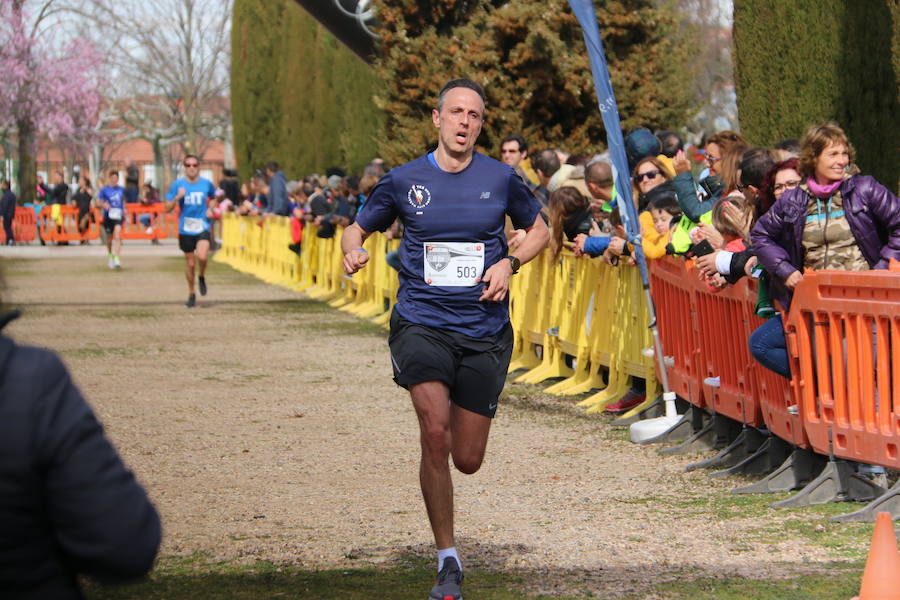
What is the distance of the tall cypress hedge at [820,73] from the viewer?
1359 centimetres

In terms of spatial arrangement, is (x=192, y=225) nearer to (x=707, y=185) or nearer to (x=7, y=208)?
(x=707, y=185)

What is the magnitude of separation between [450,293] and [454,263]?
113 millimetres

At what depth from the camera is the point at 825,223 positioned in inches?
294

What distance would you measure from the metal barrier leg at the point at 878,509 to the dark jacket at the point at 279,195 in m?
22.2

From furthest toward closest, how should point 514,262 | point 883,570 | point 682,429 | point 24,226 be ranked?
1. point 24,226
2. point 682,429
3. point 514,262
4. point 883,570

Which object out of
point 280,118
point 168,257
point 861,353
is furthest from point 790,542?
point 280,118

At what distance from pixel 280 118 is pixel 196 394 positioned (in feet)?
114

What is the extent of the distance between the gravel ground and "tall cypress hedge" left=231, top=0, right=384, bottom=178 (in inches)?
816

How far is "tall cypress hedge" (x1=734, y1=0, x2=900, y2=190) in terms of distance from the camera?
13.6 meters

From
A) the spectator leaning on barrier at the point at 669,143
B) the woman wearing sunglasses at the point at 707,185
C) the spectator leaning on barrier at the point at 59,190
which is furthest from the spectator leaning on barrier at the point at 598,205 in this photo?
the spectator leaning on barrier at the point at 59,190

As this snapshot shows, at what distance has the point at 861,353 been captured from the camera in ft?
22.5

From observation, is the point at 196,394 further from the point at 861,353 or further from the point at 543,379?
the point at 861,353

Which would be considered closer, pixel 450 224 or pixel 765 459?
pixel 450 224

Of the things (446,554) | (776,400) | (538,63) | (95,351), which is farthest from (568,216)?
(538,63)
